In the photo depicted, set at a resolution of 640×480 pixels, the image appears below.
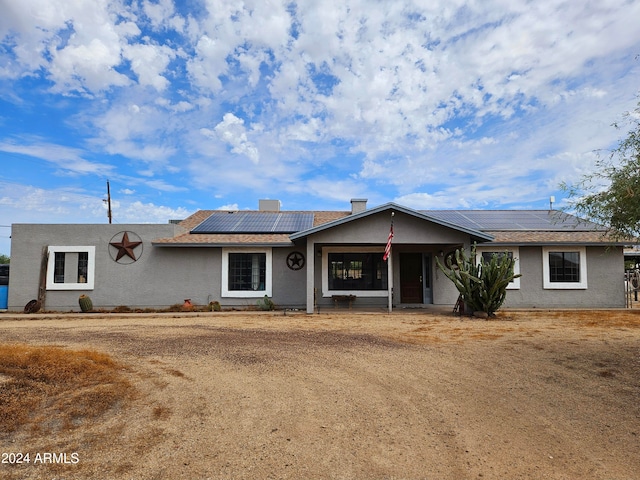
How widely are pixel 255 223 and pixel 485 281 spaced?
9686 millimetres

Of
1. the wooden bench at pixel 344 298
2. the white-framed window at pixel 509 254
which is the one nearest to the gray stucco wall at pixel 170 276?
the white-framed window at pixel 509 254

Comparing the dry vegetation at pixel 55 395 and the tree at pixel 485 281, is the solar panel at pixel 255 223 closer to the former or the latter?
the tree at pixel 485 281

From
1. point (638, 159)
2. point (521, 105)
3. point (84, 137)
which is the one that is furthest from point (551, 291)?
point (84, 137)

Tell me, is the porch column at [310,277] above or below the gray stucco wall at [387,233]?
below

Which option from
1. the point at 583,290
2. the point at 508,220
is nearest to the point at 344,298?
the point at 508,220

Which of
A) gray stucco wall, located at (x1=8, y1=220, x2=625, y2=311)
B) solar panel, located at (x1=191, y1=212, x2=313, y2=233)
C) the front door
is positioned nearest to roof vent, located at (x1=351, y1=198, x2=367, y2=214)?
solar panel, located at (x1=191, y1=212, x2=313, y2=233)

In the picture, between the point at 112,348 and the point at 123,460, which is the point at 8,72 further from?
the point at 123,460

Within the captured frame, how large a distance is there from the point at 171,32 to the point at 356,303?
1193 cm

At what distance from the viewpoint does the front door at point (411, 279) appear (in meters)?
17.3

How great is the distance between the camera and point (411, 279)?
17344 mm

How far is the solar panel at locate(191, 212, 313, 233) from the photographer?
16.8 metres

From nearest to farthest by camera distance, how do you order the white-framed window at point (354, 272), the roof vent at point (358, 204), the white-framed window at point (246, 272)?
the white-framed window at point (246, 272)
the white-framed window at point (354, 272)
the roof vent at point (358, 204)

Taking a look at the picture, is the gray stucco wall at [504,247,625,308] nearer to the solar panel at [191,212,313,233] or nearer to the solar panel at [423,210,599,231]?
the solar panel at [423,210,599,231]

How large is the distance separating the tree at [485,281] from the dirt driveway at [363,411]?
141 inches
